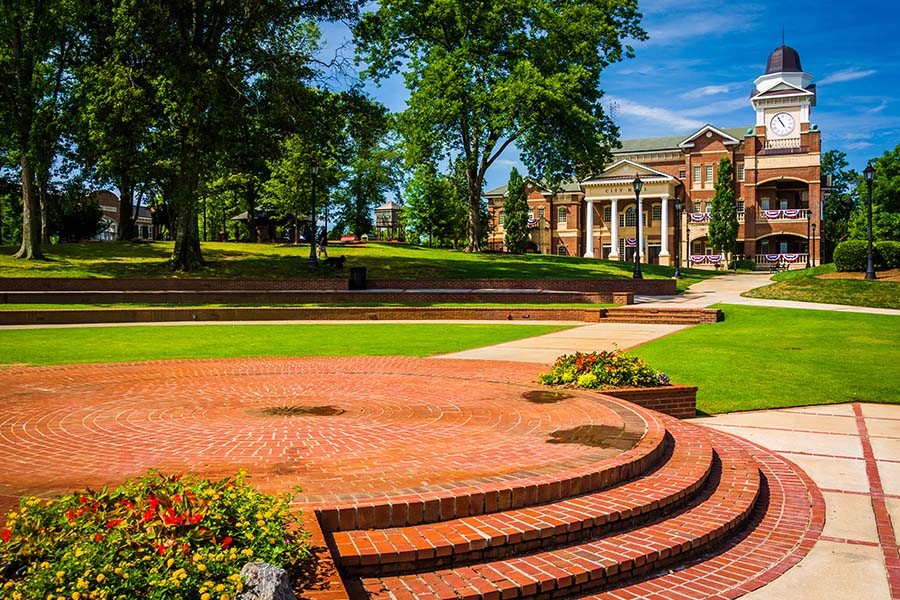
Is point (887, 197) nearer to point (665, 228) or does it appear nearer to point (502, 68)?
point (665, 228)

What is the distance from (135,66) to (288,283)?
11324 mm

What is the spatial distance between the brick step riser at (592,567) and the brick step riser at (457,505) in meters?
0.43

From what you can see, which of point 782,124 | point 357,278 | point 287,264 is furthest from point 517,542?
point 782,124

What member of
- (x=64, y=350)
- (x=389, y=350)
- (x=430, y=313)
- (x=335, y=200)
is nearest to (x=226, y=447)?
(x=389, y=350)

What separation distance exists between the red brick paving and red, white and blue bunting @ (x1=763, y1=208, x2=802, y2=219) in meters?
67.7

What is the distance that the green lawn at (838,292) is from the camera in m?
26.5

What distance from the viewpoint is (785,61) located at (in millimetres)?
73875

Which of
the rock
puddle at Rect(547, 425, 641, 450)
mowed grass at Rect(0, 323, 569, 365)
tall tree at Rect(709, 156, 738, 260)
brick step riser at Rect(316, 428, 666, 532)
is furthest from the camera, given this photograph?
tall tree at Rect(709, 156, 738, 260)

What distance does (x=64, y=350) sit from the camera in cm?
1520

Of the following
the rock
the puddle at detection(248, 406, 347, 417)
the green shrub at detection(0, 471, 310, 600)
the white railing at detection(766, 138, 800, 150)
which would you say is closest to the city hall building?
the white railing at detection(766, 138, 800, 150)

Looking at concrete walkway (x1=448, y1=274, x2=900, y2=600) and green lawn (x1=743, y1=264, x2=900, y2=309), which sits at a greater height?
green lawn (x1=743, y1=264, x2=900, y2=309)

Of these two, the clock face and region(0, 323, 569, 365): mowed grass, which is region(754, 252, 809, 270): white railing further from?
region(0, 323, 569, 365): mowed grass

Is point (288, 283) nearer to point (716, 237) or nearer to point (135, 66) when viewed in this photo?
point (135, 66)

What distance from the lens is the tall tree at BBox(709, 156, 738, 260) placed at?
66000 millimetres
